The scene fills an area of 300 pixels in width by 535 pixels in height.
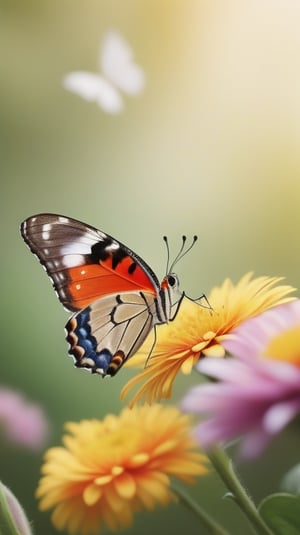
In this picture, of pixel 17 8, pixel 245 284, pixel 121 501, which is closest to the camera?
pixel 121 501

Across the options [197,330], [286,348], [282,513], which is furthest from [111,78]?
[282,513]

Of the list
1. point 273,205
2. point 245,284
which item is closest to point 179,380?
point 245,284

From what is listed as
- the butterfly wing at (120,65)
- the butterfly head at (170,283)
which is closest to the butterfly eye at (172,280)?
the butterfly head at (170,283)

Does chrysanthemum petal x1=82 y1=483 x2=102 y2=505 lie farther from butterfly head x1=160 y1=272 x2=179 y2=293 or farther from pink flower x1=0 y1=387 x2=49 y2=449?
butterfly head x1=160 y1=272 x2=179 y2=293

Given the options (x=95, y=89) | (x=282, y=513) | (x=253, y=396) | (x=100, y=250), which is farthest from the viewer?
(x=95, y=89)

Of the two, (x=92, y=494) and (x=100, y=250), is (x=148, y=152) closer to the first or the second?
(x=100, y=250)

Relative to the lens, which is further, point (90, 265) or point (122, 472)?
point (90, 265)

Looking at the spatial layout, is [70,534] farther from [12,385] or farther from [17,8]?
[17,8]

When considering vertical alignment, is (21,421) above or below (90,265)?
below
